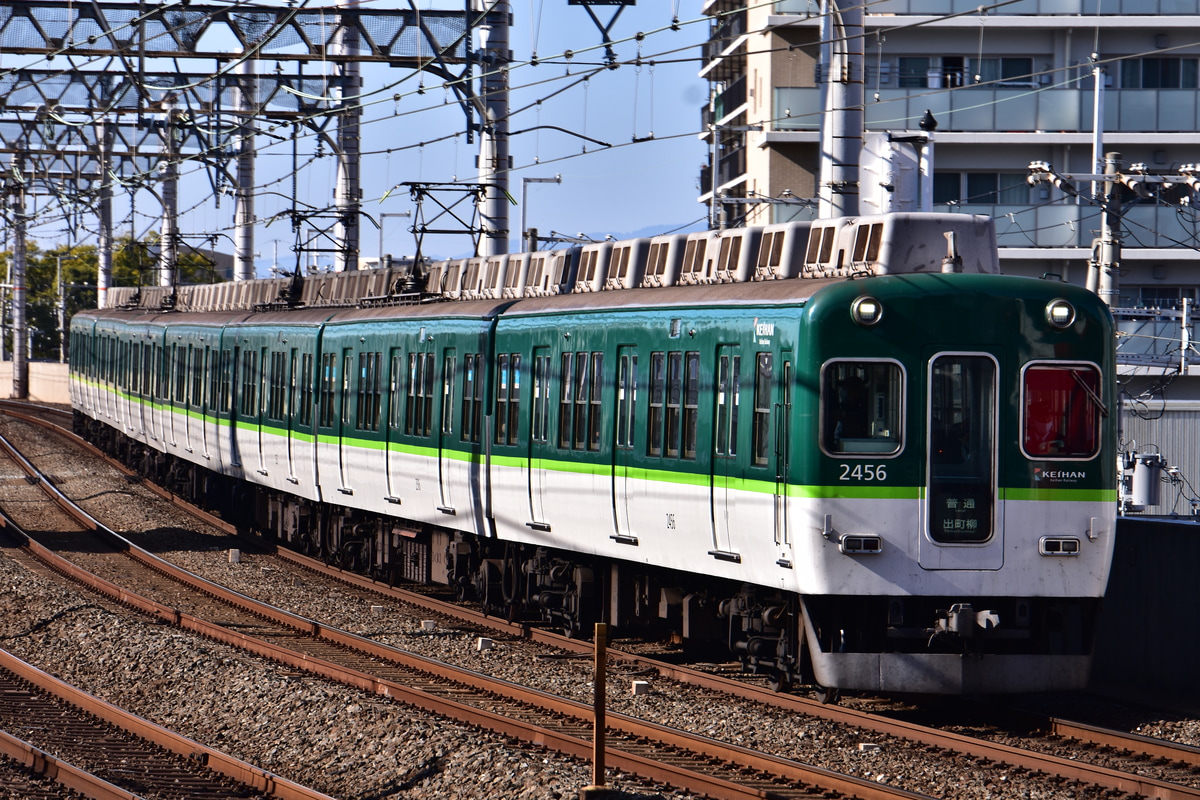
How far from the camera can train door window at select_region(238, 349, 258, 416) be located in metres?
25.4

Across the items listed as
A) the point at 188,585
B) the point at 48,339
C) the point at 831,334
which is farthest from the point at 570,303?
the point at 48,339

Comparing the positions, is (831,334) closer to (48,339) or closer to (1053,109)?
(1053,109)

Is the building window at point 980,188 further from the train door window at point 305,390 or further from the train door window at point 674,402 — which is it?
the train door window at point 674,402

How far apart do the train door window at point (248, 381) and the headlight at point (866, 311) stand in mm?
15292

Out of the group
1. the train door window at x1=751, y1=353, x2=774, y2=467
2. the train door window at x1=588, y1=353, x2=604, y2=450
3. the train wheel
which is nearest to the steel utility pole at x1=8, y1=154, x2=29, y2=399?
the train door window at x1=588, y1=353, x2=604, y2=450

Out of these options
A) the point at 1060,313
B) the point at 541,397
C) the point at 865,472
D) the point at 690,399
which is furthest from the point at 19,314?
the point at 1060,313

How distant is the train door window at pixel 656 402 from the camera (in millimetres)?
13667

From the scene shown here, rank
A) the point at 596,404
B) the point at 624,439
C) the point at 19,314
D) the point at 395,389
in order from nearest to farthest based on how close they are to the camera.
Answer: the point at 624,439
the point at 596,404
the point at 395,389
the point at 19,314

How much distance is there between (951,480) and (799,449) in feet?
3.44

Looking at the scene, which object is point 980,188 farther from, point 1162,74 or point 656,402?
point 656,402

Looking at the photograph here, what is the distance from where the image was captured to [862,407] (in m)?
11.5

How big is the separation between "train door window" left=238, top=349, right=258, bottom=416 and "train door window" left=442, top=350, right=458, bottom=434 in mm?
7696

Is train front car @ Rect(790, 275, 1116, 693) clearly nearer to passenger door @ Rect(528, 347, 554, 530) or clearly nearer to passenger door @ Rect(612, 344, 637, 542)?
passenger door @ Rect(612, 344, 637, 542)

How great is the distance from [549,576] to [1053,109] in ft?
94.9
